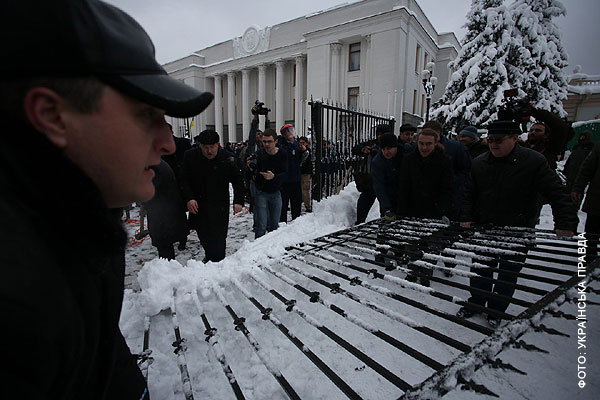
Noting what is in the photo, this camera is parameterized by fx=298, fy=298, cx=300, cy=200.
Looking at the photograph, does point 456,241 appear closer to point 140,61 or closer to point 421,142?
point 421,142

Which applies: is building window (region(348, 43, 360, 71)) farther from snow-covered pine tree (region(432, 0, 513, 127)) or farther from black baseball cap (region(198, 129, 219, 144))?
black baseball cap (region(198, 129, 219, 144))

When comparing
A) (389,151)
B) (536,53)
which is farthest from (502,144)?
(536,53)

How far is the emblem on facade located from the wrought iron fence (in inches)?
1147

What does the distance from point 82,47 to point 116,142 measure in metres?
0.21

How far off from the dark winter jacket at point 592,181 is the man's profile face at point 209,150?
211 inches

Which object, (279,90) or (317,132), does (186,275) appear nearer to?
(317,132)

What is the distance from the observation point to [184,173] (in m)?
4.21

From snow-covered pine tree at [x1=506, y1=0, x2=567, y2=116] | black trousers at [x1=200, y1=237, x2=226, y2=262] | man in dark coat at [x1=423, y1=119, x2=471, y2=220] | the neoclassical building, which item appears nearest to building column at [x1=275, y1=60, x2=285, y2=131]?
the neoclassical building

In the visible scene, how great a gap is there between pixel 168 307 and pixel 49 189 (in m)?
2.02

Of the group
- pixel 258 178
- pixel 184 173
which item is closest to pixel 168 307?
pixel 184 173

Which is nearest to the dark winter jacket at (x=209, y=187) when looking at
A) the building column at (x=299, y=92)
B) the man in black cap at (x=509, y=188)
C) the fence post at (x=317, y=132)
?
the fence post at (x=317, y=132)

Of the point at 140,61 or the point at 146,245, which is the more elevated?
the point at 140,61

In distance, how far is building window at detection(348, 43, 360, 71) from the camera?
2636cm

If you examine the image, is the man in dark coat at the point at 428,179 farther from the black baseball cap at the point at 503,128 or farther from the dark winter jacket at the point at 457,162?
the dark winter jacket at the point at 457,162
